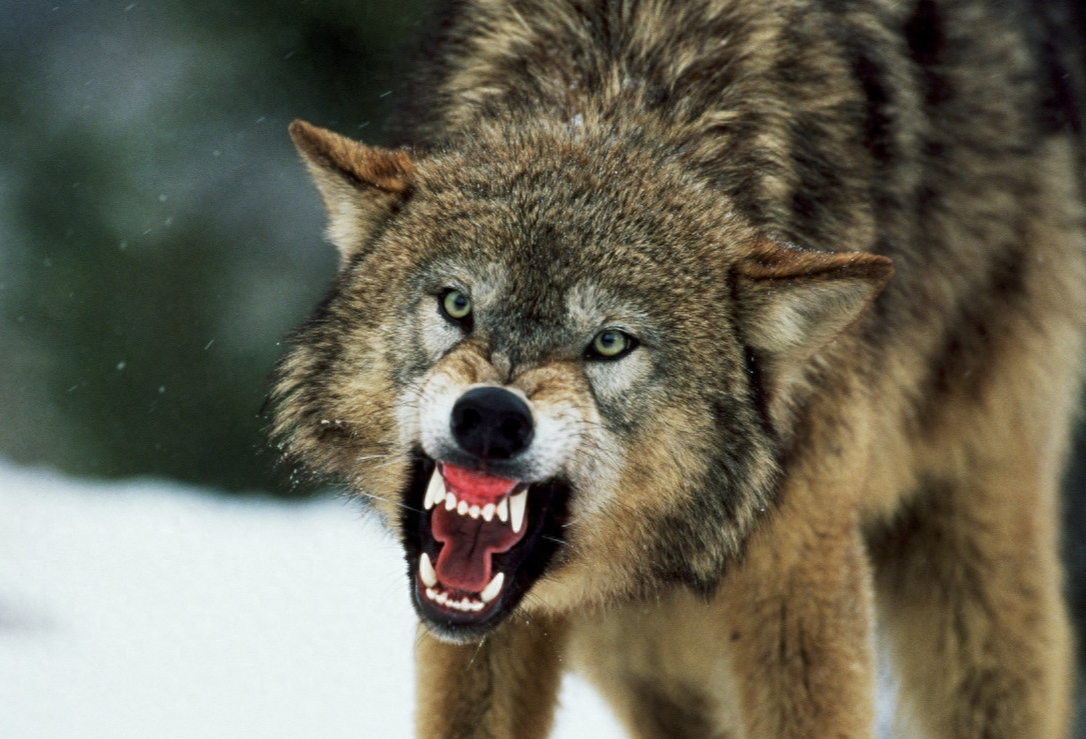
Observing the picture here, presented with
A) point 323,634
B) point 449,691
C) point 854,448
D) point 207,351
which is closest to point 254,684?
point 323,634

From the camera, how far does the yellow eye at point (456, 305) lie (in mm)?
2719

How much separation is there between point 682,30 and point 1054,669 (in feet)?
7.58

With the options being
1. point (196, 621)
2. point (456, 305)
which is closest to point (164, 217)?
point (196, 621)

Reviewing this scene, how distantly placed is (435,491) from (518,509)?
17 centimetres

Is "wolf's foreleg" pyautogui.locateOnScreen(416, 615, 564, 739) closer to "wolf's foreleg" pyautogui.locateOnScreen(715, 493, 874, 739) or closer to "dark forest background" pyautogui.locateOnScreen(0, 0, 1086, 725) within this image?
"wolf's foreleg" pyautogui.locateOnScreen(715, 493, 874, 739)

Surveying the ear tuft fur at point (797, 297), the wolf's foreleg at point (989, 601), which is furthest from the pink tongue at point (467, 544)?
the wolf's foreleg at point (989, 601)

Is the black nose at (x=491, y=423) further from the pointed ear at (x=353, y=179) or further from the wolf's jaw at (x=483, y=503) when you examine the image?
the pointed ear at (x=353, y=179)

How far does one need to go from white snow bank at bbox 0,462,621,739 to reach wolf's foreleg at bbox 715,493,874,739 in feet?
4.51

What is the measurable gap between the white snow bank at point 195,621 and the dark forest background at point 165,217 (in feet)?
1.17

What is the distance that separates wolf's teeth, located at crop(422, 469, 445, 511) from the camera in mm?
2682

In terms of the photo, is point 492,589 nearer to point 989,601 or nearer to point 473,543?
point 473,543

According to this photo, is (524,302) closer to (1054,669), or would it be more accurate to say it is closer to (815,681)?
(815,681)

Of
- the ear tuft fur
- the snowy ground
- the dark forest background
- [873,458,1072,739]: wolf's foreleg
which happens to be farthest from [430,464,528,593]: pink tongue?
the dark forest background

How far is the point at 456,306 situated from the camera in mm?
2734
